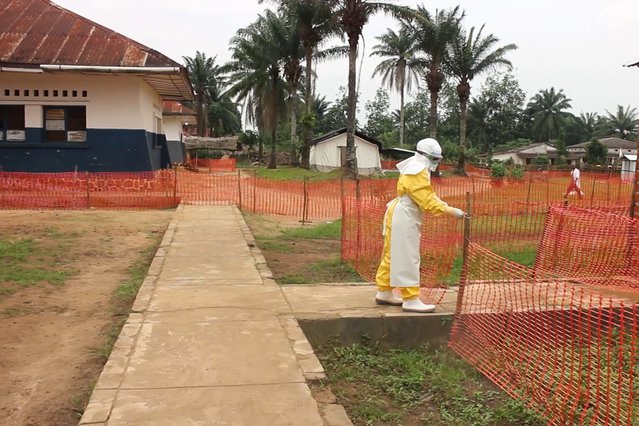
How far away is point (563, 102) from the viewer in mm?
71938

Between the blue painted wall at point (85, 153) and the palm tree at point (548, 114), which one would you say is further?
the palm tree at point (548, 114)

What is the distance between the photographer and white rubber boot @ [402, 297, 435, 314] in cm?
Answer: 534

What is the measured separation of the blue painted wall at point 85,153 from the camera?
57.4 ft

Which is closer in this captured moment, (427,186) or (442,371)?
(442,371)

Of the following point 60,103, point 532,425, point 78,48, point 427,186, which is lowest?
point 532,425

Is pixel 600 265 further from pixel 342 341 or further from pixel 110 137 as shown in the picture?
pixel 110 137

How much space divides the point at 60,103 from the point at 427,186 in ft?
50.4

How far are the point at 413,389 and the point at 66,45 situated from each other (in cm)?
1652

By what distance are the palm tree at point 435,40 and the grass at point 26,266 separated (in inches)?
1092

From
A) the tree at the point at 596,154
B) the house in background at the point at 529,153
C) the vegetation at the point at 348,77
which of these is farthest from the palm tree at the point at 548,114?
the tree at the point at 596,154

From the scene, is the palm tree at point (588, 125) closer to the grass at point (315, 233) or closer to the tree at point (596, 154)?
the tree at point (596, 154)

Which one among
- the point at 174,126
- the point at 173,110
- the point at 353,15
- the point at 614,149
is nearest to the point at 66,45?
the point at 353,15

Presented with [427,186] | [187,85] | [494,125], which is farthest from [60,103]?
[494,125]

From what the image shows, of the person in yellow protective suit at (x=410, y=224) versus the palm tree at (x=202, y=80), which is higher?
the palm tree at (x=202, y=80)
